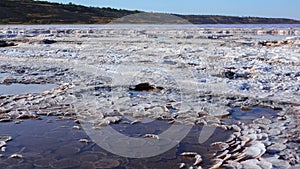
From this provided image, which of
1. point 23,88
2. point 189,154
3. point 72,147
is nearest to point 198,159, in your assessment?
point 189,154

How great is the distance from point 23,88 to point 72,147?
14.5 ft

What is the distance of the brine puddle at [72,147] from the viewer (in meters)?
4.27

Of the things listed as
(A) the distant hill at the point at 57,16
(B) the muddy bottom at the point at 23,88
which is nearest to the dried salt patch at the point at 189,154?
(B) the muddy bottom at the point at 23,88

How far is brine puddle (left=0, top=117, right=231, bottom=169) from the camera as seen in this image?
4.27 metres

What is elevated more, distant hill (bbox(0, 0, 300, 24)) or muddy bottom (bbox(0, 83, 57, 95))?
distant hill (bbox(0, 0, 300, 24))

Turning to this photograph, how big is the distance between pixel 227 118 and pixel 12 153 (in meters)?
3.30

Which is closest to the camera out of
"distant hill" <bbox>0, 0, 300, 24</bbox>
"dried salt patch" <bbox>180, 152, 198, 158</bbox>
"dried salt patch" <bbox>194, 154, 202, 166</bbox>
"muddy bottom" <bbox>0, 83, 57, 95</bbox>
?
"dried salt patch" <bbox>194, 154, 202, 166</bbox>

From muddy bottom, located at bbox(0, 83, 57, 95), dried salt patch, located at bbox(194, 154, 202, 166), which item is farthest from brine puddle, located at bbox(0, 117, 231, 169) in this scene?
muddy bottom, located at bbox(0, 83, 57, 95)

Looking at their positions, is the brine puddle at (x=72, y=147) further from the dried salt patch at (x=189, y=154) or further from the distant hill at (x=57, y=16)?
the distant hill at (x=57, y=16)

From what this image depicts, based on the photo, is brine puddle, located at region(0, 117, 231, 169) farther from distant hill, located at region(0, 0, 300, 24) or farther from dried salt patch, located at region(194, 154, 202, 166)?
distant hill, located at region(0, 0, 300, 24)

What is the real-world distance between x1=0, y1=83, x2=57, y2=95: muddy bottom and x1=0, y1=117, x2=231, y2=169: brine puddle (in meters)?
2.43

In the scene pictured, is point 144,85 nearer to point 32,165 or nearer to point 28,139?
point 28,139

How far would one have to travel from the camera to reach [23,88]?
8750 millimetres

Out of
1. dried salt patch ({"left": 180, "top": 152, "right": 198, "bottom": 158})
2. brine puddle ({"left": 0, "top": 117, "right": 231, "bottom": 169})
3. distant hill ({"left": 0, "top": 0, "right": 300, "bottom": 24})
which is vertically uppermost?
distant hill ({"left": 0, "top": 0, "right": 300, "bottom": 24})
